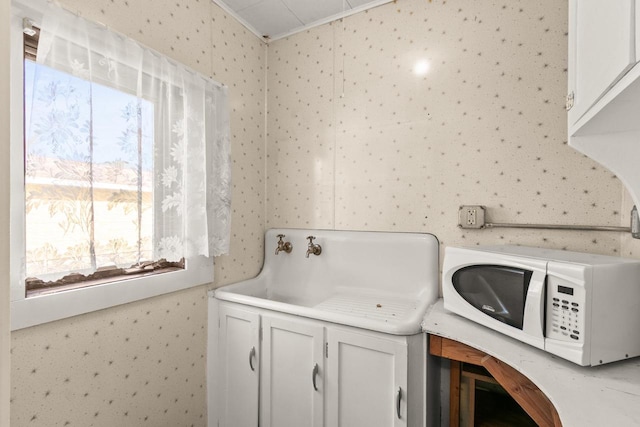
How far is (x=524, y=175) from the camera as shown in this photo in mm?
1510

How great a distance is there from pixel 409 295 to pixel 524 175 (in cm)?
84

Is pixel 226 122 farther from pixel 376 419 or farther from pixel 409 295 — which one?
pixel 376 419

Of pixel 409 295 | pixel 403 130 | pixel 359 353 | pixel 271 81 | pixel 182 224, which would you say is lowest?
pixel 359 353

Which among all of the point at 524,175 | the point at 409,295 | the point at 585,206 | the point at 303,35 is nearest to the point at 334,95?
the point at 303,35

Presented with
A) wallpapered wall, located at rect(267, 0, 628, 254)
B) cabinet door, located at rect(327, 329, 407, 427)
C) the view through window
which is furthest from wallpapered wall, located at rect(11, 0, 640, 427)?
cabinet door, located at rect(327, 329, 407, 427)

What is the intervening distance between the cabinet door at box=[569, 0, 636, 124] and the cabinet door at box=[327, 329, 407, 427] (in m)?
1.03

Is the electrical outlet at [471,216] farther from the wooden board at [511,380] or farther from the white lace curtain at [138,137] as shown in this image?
the white lace curtain at [138,137]

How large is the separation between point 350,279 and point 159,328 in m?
1.07

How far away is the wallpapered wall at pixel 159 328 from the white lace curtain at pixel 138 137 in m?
0.16

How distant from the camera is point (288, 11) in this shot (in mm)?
1979

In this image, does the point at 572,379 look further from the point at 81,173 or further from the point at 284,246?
the point at 81,173

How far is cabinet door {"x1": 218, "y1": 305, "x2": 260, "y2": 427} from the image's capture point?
166 cm

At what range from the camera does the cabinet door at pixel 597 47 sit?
58 centimetres

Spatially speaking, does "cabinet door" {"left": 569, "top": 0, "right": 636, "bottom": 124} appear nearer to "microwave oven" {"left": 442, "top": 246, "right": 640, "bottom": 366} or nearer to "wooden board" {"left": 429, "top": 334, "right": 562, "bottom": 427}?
"microwave oven" {"left": 442, "top": 246, "right": 640, "bottom": 366}
